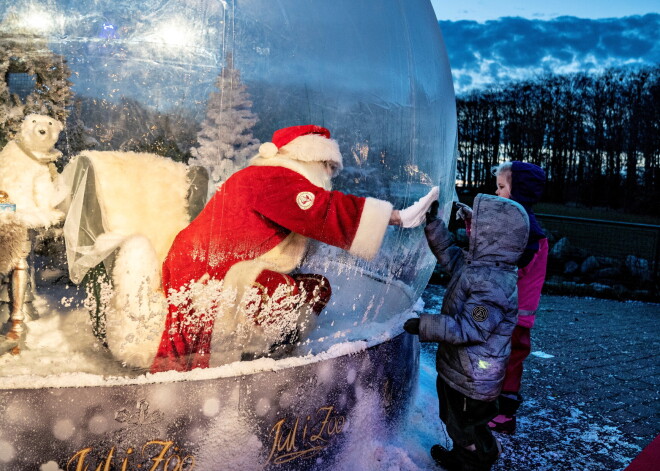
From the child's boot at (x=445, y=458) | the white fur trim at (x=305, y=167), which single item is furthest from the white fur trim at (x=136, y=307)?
the child's boot at (x=445, y=458)

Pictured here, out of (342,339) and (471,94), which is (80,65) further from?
(471,94)

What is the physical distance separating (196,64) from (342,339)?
4.82 feet

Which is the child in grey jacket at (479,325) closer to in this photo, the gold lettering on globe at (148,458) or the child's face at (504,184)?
the child's face at (504,184)

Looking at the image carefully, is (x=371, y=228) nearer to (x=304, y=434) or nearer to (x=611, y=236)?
(x=304, y=434)

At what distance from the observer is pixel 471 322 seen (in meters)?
2.73

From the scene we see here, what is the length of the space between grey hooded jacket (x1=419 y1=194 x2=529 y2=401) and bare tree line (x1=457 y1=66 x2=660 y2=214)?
21676 millimetres

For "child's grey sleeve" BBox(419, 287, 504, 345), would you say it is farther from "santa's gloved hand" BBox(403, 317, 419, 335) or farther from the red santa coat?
the red santa coat

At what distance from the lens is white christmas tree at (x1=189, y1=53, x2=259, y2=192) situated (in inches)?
88.7

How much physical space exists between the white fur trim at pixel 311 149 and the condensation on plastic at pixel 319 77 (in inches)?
2.8

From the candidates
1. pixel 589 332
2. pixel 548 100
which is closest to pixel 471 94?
pixel 548 100

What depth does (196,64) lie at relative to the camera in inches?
88.9

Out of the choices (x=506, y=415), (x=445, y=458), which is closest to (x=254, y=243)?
(x=445, y=458)

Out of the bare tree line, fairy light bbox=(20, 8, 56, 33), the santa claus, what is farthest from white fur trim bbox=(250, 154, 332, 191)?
the bare tree line

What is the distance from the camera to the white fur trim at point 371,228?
2471mm
